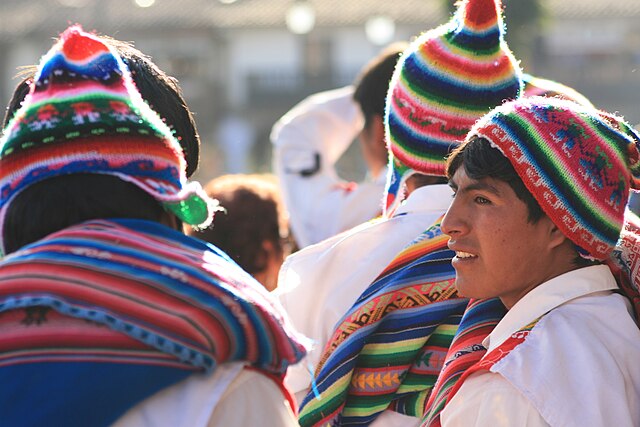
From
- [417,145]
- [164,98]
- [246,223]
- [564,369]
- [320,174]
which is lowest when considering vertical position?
[320,174]

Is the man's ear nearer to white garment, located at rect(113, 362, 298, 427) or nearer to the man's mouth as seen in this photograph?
the man's mouth

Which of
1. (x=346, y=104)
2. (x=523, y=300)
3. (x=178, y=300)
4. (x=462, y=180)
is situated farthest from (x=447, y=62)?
(x=346, y=104)

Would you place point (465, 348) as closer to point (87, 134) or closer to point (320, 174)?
point (87, 134)

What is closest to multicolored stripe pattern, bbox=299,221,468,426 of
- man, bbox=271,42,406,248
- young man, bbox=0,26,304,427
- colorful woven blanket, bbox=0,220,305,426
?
young man, bbox=0,26,304,427

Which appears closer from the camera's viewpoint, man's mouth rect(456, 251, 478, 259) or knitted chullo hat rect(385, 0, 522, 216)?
man's mouth rect(456, 251, 478, 259)

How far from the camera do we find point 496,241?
244cm

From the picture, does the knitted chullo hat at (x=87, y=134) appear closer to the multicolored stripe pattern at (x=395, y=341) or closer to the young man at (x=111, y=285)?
the young man at (x=111, y=285)

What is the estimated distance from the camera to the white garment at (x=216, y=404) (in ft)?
5.75

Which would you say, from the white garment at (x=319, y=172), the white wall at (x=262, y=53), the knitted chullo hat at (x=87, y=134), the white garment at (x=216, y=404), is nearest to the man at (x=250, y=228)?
the white garment at (x=319, y=172)

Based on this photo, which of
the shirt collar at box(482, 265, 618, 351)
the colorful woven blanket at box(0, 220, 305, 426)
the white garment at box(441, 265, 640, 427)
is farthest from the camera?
the shirt collar at box(482, 265, 618, 351)

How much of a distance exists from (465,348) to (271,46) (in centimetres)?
3372

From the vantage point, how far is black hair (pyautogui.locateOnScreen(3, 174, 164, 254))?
1.89 meters

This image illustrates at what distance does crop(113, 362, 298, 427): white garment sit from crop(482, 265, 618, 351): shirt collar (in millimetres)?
704

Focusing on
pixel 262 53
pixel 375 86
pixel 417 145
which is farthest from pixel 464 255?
pixel 262 53
